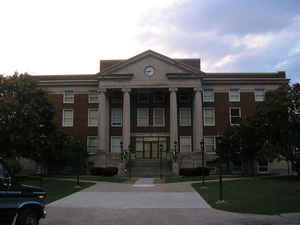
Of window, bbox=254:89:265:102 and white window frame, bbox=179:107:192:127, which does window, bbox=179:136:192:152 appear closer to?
white window frame, bbox=179:107:192:127

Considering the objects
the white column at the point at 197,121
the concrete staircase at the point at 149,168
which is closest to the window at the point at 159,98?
the white column at the point at 197,121

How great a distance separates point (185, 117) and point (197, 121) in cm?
395

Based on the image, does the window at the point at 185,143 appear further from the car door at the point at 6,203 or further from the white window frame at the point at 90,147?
the car door at the point at 6,203

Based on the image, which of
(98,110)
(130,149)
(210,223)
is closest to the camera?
(210,223)

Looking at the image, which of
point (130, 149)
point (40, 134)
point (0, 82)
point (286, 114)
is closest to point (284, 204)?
point (286, 114)

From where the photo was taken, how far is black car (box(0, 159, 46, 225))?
28.3 feet

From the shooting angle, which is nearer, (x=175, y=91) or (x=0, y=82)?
(x=0, y=82)

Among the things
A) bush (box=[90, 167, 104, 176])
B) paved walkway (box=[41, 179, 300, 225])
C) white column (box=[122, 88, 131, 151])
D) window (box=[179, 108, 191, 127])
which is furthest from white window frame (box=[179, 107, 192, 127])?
paved walkway (box=[41, 179, 300, 225])

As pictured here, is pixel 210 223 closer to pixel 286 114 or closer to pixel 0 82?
pixel 286 114

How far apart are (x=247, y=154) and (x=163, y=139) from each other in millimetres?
12651

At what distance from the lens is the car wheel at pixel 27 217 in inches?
352

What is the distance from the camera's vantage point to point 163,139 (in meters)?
44.9

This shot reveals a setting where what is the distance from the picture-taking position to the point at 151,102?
45.5m

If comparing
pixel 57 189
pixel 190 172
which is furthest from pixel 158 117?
pixel 57 189
